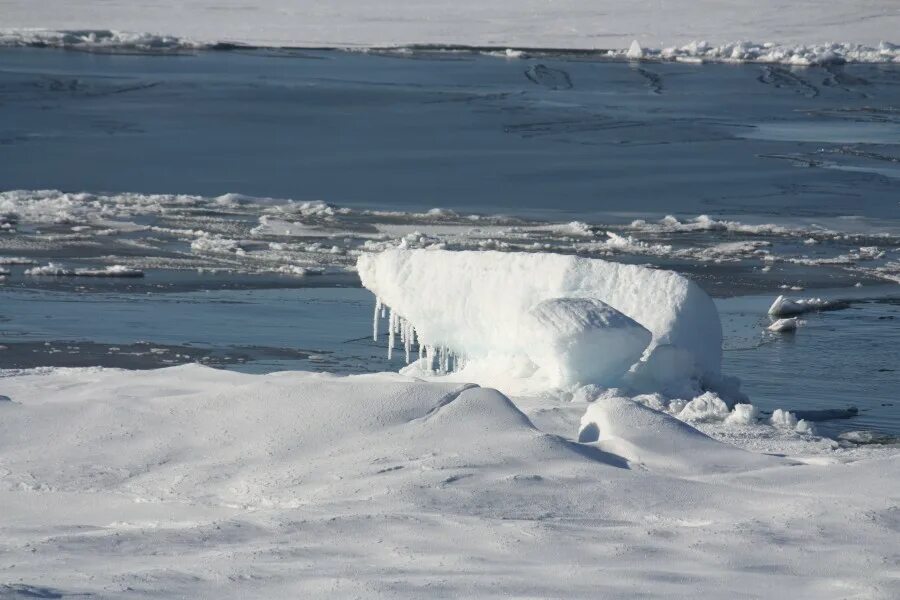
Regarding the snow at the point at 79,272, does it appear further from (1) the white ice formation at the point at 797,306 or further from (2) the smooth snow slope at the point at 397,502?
(1) the white ice formation at the point at 797,306

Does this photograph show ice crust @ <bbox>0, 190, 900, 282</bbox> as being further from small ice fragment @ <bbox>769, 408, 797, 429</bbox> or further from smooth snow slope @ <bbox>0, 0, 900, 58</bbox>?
smooth snow slope @ <bbox>0, 0, 900, 58</bbox>

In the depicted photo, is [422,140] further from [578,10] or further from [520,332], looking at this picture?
[578,10]

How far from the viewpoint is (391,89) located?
25.6 m

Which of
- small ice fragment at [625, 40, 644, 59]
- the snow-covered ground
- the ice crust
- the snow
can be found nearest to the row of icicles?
the snow-covered ground

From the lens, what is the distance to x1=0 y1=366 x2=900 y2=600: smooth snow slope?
15.5 feet

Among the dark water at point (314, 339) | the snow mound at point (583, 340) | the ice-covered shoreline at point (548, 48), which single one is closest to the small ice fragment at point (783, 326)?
the dark water at point (314, 339)

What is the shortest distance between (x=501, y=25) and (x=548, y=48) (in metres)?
4.61

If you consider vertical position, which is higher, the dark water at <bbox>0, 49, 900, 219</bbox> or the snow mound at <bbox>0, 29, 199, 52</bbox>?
the snow mound at <bbox>0, 29, 199, 52</bbox>

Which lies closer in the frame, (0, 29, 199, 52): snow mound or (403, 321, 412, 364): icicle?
(403, 321, 412, 364): icicle

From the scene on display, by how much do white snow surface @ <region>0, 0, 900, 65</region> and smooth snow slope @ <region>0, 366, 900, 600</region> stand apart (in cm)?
2634

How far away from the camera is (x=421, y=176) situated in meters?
18.1

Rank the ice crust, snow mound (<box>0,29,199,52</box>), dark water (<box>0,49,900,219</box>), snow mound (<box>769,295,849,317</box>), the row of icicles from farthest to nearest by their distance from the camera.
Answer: snow mound (<box>0,29,199,52</box>) → dark water (<box>0,49,900,219</box>) → the ice crust → snow mound (<box>769,295,849,317</box>) → the row of icicles

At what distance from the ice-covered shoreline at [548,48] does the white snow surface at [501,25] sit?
0.04 m

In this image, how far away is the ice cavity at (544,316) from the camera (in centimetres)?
829
